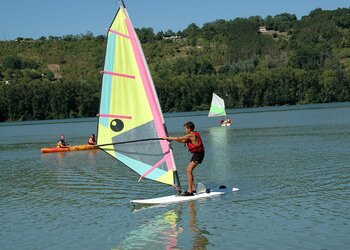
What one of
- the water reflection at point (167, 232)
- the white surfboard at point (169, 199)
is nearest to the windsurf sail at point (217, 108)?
the white surfboard at point (169, 199)

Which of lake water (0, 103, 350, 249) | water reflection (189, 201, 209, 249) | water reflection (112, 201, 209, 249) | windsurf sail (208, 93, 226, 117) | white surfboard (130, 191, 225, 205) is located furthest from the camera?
windsurf sail (208, 93, 226, 117)

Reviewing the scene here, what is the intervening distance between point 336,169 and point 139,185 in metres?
6.83

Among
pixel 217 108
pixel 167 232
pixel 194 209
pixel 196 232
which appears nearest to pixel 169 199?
pixel 194 209

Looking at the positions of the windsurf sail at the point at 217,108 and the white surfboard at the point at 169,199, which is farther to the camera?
the windsurf sail at the point at 217,108

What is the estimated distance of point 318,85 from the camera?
431 ft

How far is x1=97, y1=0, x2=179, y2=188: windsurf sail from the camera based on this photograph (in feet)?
48.6

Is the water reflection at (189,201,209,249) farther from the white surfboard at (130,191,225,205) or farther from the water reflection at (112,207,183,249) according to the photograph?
the white surfboard at (130,191,225,205)

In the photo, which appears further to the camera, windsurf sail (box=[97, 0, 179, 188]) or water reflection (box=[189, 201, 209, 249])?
windsurf sail (box=[97, 0, 179, 188])

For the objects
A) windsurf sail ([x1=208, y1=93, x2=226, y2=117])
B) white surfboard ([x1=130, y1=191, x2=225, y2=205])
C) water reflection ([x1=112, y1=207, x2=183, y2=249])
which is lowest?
water reflection ([x1=112, y1=207, x2=183, y2=249])

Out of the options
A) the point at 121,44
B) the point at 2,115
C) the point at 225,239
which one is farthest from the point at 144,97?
the point at 2,115

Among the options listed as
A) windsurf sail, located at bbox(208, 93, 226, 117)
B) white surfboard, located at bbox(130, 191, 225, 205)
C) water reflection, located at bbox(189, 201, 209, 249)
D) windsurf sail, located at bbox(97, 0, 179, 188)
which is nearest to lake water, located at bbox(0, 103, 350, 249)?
water reflection, located at bbox(189, 201, 209, 249)

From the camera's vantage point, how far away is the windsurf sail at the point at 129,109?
48.6ft

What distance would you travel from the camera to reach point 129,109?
15086 millimetres

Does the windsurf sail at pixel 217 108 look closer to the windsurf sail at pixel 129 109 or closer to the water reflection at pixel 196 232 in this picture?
the windsurf sail at pixel 129 109
